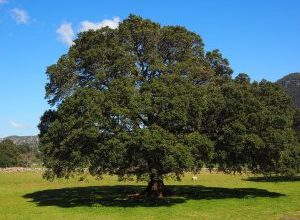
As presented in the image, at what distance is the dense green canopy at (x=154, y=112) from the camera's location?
32562 millimetres

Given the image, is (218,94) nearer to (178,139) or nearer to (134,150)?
(178,139)

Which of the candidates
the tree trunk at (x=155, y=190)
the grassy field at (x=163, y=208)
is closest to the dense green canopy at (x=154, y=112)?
the grassy field at (x=163, y=208)

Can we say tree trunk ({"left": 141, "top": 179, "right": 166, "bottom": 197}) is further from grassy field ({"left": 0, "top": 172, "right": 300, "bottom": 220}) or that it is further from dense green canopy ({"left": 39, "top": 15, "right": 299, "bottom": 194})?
dense green canopy ({"left": 39, "top": 15, "right": 299, "bottom": 194})

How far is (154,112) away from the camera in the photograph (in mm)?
33406

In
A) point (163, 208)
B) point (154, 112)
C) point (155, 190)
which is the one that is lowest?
point (163, 208)

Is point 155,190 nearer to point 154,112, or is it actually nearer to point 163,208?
point 163,208

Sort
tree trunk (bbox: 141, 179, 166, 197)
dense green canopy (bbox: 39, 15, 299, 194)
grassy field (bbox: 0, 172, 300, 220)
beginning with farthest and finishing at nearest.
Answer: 1. tree trunk (bbox: 141, 179, 166, 197)
2. dense green canopy (bbox: 39, 15, 299, 194)
3. grassy field (bbox: 0, 172, 300, 220)

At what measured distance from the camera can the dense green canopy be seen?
32.6 m

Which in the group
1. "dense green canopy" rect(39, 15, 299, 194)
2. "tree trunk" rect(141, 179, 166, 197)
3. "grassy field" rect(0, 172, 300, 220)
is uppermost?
"dense green canopy" rect(39, 15, 299, 194)

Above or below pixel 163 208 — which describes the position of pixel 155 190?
above

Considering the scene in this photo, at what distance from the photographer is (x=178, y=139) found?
3328 centimetres

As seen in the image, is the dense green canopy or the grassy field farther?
the dense green canopy

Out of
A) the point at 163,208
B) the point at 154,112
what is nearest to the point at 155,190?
the point at 163,208

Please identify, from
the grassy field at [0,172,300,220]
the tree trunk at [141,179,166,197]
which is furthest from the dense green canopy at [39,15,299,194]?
the tree trunk at [141,179,166,197]
